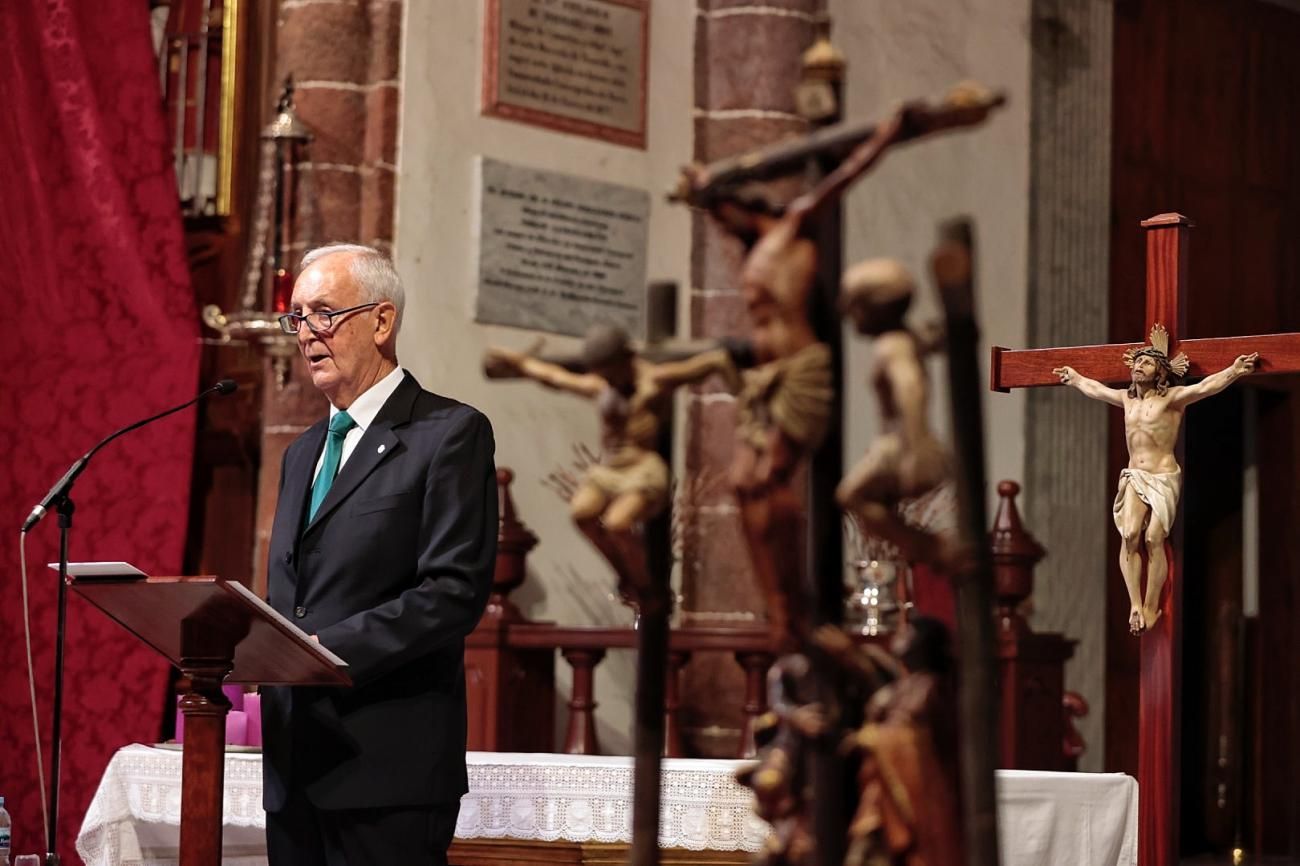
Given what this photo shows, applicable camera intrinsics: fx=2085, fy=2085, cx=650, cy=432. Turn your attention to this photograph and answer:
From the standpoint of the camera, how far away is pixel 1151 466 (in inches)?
210

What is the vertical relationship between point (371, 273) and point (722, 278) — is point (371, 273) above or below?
below

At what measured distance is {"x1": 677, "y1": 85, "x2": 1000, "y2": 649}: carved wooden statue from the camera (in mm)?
1884

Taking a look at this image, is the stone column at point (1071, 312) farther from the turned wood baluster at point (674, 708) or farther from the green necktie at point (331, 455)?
the green necktie at point (331, 455)

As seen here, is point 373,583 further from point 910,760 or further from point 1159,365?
point 1159,365

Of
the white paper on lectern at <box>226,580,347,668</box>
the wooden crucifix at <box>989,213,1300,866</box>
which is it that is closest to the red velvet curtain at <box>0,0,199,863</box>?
the wooden crucifix at <box>989,213,1300,866</box>

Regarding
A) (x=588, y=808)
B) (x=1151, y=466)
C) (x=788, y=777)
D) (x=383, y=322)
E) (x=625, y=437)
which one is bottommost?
(x=588, y=808)

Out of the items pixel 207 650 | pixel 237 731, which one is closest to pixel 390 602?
pixel 207 650

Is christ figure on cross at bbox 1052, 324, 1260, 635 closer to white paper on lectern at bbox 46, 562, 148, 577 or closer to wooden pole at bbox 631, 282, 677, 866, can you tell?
white paper on lectern at bbox 46, 562, 148, 577

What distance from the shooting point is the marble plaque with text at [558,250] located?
26.9 ft

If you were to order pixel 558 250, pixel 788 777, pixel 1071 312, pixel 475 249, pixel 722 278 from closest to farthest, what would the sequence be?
pixel 788 777 → pixel 475 249 → pixel 558 250 → pixel 722 278 → pixel 1071 312

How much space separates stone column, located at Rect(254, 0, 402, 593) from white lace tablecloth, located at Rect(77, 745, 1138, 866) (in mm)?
2220

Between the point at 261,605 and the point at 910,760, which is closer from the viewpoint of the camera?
the point at 910,760

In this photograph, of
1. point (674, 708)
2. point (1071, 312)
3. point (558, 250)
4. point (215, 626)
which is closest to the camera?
point (215, 626)

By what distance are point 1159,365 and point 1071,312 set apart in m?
4.82
